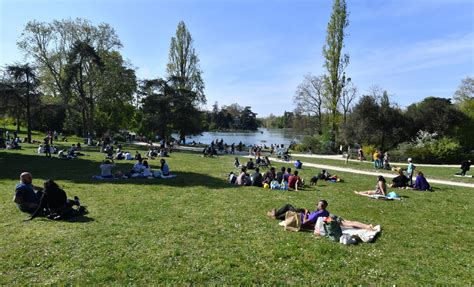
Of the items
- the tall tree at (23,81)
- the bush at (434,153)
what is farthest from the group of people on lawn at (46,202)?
the bush at (434,153)

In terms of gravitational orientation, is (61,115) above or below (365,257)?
above

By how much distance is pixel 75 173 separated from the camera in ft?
59.5

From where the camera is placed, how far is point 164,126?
42.0m

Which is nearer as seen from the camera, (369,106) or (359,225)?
(359,225)

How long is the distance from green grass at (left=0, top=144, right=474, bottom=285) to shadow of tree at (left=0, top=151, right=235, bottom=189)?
2827mm

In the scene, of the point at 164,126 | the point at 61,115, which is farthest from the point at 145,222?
the point at 61,115

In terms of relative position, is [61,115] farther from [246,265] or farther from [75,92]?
[246,265]

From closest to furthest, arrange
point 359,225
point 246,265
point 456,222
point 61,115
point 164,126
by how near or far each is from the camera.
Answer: point 246,265
point 359,225
point 456,222
point 164,126
point 61,115

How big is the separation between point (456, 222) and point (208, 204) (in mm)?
7974

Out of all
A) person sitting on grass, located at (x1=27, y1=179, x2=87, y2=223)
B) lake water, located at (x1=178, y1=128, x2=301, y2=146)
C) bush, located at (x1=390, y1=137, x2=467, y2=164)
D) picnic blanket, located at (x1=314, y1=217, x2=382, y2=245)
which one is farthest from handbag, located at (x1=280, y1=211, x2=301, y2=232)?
lake water, located at (x1=178, y1=128, x2=301, y2=146)

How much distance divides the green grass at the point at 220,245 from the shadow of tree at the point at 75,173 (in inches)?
111

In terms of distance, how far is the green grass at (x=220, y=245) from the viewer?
19.9ft

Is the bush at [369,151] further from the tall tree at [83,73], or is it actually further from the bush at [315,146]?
the tall tree at [83,73]

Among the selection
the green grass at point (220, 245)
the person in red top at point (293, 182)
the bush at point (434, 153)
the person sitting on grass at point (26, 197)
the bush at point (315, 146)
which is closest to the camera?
the green grass at point (220, 245)
